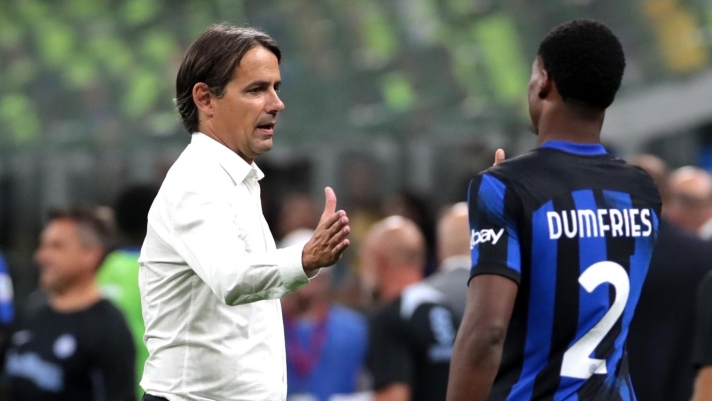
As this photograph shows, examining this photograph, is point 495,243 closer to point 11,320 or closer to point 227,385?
point 227,385

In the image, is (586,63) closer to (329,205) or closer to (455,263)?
(329,205)

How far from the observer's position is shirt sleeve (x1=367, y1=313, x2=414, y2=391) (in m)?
6.62

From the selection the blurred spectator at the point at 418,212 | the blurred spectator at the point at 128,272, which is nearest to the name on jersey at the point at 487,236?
the blurred spectator at the point at 128,272

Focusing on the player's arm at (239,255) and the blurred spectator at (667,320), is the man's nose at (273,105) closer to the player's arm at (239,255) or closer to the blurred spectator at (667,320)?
the player's arm at (239,255)

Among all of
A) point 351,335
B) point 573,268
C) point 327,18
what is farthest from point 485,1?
point 573,268

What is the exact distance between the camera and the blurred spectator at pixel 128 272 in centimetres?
725

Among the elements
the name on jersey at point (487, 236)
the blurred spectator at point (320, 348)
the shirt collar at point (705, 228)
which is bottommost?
the blurred spectator at point (320, 348)

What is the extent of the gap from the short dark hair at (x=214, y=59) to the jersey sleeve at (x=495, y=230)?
714 millimetres

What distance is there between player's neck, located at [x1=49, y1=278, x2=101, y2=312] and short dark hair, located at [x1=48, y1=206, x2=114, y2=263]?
22 cm

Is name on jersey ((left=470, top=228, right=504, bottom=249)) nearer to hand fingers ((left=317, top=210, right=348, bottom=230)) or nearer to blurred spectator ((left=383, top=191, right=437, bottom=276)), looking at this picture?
hand fingers ((left=317, top=210, right=348, bottom=230))

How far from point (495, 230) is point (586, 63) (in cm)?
55

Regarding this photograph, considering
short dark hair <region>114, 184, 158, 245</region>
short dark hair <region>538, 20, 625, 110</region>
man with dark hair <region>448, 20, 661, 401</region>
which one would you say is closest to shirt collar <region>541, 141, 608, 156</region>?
man with dark hair <region>448, 20, 661, 401</region>

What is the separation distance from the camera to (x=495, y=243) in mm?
3383

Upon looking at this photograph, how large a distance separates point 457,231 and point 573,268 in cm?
358
